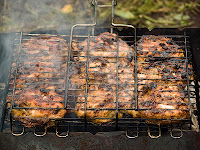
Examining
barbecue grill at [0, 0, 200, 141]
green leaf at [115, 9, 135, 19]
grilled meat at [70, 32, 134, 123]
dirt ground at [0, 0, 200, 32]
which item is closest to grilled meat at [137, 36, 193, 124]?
barbecue grill at [0, 0, 200, 141]

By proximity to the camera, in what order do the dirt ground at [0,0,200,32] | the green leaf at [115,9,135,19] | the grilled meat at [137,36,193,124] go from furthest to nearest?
the green leaf at [115,9,135,19] → the dirt ground at [0,0,200,32] → the grilled meat at [137,36,193,124]

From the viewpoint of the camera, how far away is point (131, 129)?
3.71 meters

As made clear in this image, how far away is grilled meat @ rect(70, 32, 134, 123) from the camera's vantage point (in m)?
3.40

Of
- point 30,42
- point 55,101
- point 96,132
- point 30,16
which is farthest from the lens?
point 30,16

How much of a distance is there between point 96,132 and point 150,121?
0.86 m

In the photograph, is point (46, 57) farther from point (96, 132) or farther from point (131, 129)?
point (131, 129)

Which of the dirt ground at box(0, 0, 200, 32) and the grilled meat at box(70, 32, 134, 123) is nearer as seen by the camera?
the grilled meat at box(70, 32, 134, 123)

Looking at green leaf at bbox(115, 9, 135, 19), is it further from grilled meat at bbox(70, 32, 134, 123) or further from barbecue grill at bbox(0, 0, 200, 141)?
grilled meat at bbox(70, 32, 134, 123)

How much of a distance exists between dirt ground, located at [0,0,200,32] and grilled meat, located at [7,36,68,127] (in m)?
2.84

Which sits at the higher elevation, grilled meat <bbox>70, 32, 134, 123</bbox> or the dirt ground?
the dirt ground

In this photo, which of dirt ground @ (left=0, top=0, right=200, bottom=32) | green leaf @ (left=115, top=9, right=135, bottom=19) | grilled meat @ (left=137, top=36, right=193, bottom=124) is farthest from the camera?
green leaf @ (left=115, top=9, right=135, bottom=19)

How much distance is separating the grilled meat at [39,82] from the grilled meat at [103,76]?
0.83ft

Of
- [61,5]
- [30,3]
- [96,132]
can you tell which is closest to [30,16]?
[30,3]

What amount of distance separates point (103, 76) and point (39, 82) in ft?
3.25
